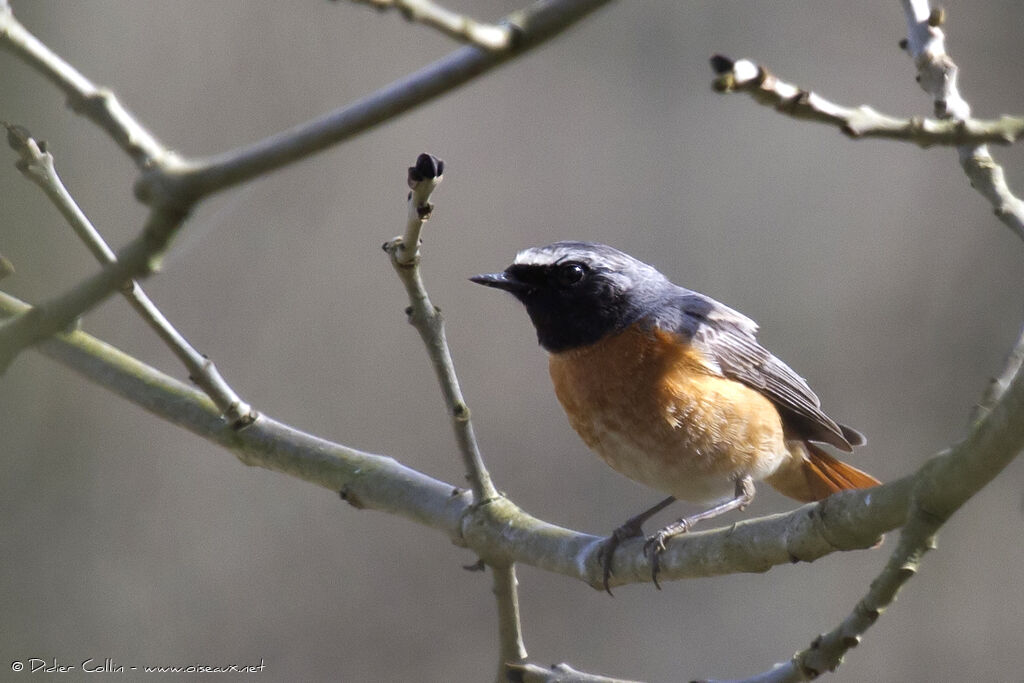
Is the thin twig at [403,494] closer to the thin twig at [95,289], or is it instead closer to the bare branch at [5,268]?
the bare branch at [5,268]

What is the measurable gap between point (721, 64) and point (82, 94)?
4.19 ft

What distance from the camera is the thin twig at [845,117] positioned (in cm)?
182

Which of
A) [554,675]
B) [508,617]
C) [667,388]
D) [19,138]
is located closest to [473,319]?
[667,388]

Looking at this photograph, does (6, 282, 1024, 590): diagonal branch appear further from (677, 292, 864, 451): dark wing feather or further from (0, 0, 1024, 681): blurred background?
(0, 0, 1024, 681): blurred background

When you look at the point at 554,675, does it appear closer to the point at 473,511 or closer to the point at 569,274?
the point at 473,511

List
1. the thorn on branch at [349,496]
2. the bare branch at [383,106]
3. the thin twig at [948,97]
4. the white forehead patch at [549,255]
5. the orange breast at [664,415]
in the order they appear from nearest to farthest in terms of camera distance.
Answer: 1. the bare branch at [383,106]
2. the thin twig at [948,97]
3. the thorn on branch at [349,496]
4. the orange breast at [664,415]
5. the white forehead patch at [549,255]

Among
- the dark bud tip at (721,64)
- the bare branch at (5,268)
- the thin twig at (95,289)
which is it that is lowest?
the thin twig at (95,289)

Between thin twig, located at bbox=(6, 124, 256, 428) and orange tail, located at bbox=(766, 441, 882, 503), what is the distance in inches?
109

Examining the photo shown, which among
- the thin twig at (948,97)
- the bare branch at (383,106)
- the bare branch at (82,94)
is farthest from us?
the thin twig at (948,97)

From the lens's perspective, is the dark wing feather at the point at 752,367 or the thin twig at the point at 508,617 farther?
the dark wing feather at the point at 752,367

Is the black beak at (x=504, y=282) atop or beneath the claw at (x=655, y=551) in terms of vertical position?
atop

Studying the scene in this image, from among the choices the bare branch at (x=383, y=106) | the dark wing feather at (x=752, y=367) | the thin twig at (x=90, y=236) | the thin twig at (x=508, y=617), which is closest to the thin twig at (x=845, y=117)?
the bare branch at (x=383, y=106)

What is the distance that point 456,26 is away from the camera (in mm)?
1811

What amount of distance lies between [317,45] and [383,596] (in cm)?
484
